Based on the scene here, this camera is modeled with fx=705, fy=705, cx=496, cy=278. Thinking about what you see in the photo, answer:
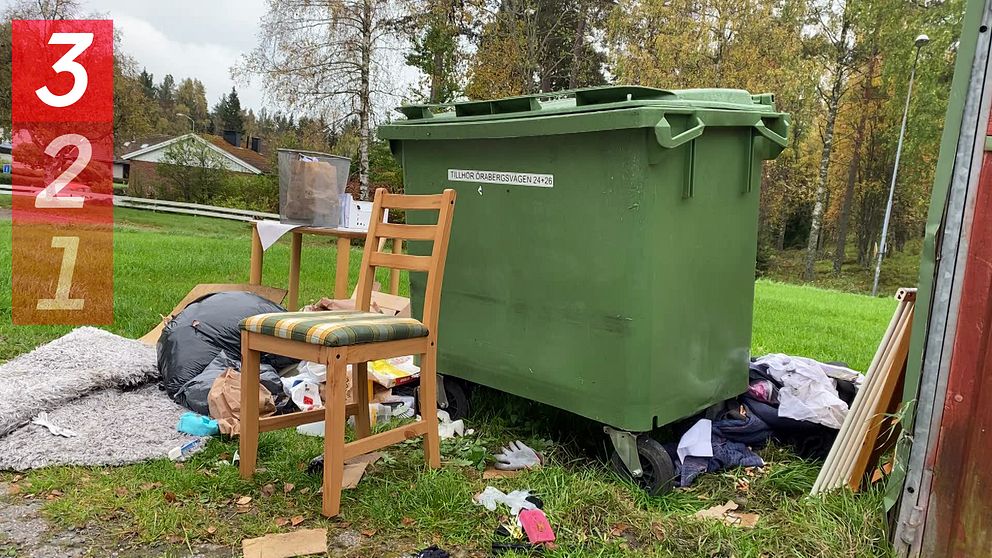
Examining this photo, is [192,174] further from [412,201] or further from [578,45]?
[412,201]

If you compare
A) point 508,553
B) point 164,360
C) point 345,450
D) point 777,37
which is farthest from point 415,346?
point 777,37

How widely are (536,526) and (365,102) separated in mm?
14377

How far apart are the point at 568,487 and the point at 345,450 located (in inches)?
32.4

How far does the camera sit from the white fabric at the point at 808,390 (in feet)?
9.70

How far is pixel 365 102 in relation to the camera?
15586 millimetres

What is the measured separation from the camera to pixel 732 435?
3.03 meters

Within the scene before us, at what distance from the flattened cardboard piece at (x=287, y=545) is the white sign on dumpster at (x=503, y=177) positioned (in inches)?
61.3

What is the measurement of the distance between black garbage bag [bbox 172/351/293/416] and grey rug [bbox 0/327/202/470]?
0.08m

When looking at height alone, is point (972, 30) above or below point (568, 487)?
above

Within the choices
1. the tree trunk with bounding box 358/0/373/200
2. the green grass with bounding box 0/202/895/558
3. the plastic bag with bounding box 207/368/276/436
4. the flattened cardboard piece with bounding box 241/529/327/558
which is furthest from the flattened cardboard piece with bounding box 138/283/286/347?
the tree trunk with bounding box 358/0/373/200

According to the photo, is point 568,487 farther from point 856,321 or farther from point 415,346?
point 856,321

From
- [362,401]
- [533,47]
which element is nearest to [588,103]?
[362,401]

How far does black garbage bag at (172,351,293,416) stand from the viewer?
3.51 meters

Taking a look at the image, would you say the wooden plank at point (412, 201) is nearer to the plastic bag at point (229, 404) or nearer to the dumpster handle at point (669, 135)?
the dumpster handle at point (669, 135)
